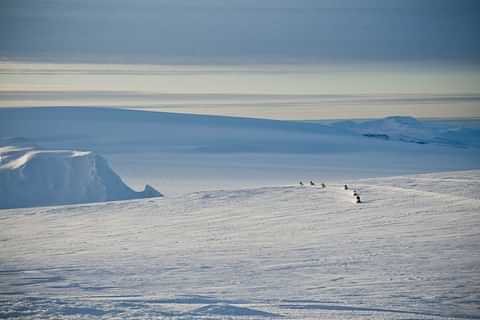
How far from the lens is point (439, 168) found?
101m

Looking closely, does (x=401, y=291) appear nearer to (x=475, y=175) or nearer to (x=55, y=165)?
(x=475, y=175)

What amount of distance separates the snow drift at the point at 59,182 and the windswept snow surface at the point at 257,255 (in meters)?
11.1

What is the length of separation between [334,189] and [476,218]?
381 inches

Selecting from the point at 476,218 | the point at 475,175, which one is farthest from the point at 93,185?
the point at 476,218

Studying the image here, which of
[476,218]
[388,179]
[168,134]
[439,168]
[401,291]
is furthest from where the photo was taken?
[168,134]

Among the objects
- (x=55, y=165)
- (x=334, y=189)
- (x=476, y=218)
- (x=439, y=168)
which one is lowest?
(x=476, y=218)

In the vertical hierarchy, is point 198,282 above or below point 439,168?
below

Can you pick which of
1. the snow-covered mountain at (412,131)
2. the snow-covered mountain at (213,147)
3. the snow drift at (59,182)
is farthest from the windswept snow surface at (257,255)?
the snow-covered mountain at (412,131)

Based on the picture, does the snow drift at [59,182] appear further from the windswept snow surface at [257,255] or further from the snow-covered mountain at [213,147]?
the snow-covered mountain at [213,147]

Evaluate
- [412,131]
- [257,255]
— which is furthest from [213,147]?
[257,255]

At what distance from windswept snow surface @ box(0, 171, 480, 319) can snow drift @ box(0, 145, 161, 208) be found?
11137 millimetres

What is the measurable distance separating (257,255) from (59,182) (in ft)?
86.4

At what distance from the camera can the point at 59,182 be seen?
152ft

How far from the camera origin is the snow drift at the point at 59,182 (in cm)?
4541
